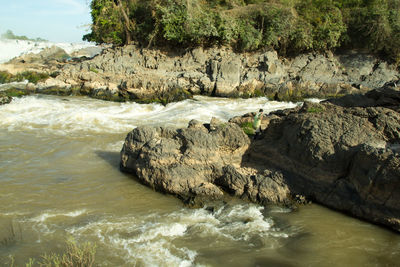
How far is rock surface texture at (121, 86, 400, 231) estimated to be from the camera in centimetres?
534

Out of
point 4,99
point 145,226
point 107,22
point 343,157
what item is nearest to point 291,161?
point 343,157

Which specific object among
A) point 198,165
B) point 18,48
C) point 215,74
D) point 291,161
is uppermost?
point 18,48

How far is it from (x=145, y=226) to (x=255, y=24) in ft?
66.6

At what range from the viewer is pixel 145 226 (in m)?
5.20

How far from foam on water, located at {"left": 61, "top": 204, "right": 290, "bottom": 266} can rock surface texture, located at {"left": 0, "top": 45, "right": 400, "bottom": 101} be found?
1267 centimetres

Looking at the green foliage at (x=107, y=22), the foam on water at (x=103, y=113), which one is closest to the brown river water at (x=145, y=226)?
the foam on water at (x=103, y=113)

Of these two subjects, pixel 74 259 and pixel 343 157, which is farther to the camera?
pixel 343 157

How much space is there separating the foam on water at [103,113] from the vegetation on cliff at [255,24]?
232 inches

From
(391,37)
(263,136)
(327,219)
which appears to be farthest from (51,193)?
(391,37)

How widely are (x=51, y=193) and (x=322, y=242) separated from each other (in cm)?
518

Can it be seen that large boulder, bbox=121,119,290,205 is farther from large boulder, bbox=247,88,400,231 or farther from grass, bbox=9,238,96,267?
grass, bbox=9,238,96,267

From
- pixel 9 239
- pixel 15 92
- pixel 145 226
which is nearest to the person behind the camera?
pixel 9 239

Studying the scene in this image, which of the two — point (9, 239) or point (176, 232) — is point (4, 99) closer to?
point (9, 239)

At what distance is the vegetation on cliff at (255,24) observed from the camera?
20.9 metres
